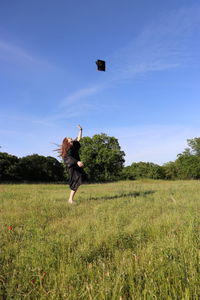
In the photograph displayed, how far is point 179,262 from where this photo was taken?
2.33 metres

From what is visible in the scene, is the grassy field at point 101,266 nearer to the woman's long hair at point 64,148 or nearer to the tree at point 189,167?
the woman's long hair at point 64,148

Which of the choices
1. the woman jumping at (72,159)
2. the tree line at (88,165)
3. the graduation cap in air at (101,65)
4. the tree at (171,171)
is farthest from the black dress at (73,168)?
the tree at (171,171)

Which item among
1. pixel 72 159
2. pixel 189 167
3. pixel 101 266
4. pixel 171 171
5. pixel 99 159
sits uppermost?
pixel 99 159

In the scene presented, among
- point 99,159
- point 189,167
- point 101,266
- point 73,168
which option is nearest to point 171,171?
point 189,167

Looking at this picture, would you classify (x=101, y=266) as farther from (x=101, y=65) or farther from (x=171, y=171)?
(x=171, y=171)

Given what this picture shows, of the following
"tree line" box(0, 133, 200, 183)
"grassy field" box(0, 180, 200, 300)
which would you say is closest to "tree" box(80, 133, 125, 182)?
"tree line" box(0, 133, 200, 183)

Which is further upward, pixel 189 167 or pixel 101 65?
pixel 101 65

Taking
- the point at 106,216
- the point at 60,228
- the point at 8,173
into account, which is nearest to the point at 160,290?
the point at 60,228

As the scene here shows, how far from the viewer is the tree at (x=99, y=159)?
158 feet

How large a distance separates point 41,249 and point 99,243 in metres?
0.93

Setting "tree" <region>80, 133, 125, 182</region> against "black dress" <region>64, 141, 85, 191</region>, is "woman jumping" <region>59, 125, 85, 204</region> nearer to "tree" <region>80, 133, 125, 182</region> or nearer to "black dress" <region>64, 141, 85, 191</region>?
"black dress" <region>64, 141, 85, 191</region>

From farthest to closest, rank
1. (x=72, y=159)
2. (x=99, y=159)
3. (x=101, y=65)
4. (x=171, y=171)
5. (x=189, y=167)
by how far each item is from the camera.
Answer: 1. (x=171, y=171)
2. (x=189, y=167)
3. (x=99, y=159)
4. (x=101, y=65)
5. (x=72, y=159)

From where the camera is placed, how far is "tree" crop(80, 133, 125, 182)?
4812 centimetres

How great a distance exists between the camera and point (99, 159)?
47875mm
